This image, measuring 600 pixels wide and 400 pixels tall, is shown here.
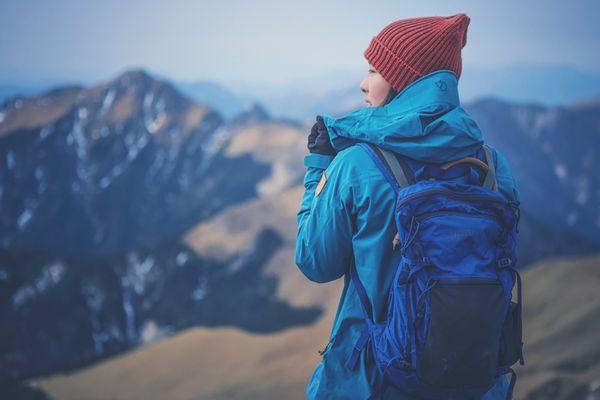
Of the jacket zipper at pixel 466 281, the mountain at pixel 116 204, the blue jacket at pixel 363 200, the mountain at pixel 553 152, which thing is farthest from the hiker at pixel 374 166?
the mountain at pixel 553 152

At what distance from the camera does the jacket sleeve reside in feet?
8.02

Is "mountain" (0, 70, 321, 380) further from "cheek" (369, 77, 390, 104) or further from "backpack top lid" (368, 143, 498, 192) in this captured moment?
"backpack top lid" (368, 143, 498, 192)

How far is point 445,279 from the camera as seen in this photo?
2234 mm

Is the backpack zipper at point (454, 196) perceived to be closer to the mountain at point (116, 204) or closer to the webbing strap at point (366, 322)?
the webbing strap at point (366, 322)

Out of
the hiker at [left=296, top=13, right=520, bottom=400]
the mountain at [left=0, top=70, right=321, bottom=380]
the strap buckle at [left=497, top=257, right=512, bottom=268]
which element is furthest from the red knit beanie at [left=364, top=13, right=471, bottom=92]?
the mountain at [left=0, top=70, right=321, bottom=380]

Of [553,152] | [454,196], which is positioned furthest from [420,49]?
[553,152]

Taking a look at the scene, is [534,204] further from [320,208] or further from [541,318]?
[320,208]

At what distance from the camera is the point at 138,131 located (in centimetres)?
14888

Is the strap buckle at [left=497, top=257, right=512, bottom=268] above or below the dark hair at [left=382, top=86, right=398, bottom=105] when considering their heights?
below

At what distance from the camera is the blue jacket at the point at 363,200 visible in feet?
7.84

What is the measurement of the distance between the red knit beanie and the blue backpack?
56cm

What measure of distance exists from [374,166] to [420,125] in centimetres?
30

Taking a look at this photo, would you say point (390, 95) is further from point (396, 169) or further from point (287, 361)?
point (287, 361)

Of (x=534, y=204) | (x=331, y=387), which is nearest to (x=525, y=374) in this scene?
(x=331, y=387)
